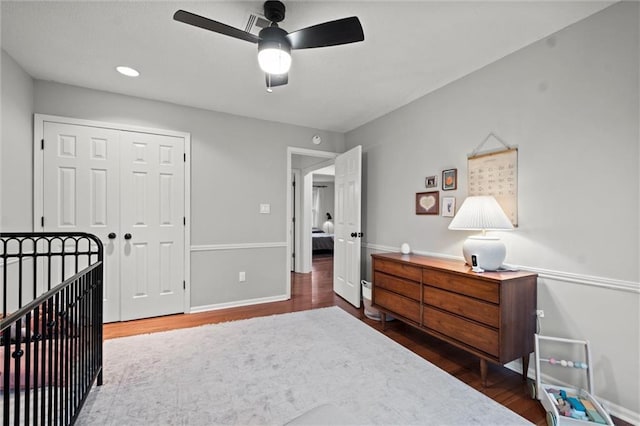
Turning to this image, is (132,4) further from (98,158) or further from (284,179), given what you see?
(284,179)

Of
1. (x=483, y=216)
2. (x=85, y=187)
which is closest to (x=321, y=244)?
(x=85, y=187)

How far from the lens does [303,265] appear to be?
5.62 metres

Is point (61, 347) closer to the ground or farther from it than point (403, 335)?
farther from it

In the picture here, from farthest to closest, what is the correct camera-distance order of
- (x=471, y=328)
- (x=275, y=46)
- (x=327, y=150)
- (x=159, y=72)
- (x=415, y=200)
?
(x=327, y=150) < (x=415, y=200) < (x=159, y=72) < (x=471, y=328) < (x=275, y=46)

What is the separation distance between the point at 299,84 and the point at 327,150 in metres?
1.59

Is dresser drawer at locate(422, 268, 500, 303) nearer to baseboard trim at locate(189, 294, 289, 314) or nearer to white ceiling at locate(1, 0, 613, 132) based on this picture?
white ceiling at locate(1, 0, 613, 132)

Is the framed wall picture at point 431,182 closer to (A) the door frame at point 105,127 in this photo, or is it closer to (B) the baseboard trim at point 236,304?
(B) the baseboard trim at point 236,304

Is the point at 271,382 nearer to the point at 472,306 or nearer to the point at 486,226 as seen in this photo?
the point at 472,306

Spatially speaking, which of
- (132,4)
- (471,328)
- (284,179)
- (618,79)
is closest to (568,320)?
(471,328)

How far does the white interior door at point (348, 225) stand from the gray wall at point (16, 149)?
329cm

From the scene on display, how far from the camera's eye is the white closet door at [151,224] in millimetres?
3119

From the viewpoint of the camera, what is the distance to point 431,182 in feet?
9.62

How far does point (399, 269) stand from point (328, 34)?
2046mm

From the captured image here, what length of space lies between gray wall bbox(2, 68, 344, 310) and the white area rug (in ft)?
2.98
